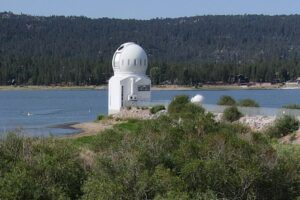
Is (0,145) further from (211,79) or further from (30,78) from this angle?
(30,78)

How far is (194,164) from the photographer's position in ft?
64.6

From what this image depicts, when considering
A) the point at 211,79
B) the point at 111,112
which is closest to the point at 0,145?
the point at 111,112

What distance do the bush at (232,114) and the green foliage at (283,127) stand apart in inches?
196

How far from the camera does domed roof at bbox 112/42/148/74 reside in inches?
2356

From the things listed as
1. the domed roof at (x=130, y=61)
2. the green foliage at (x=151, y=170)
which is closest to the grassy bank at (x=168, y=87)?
the domed roof at (x=130, y=61)

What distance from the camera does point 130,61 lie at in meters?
59.8

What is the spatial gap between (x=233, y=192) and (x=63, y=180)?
4367 millimetres

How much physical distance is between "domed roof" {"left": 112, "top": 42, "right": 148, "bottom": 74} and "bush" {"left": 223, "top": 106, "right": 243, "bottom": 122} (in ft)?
58.0

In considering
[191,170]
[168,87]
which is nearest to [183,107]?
[191,170]

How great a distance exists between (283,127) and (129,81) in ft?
78.8

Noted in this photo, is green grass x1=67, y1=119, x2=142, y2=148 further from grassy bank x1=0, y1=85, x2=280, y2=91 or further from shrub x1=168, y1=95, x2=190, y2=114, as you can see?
grassy bank x1=0, y1=85, x2=280, y2=91

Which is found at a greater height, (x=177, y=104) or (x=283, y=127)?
(x=177, y=104)

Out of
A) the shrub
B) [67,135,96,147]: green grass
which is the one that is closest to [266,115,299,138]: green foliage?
[67,135,96,147]: green grass

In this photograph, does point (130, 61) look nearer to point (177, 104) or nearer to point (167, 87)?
point (177, 104)
